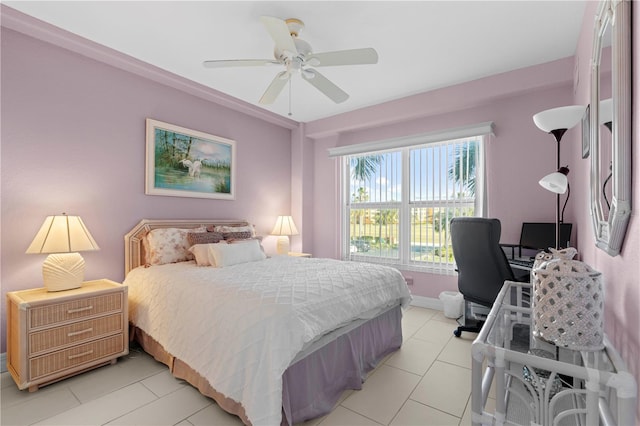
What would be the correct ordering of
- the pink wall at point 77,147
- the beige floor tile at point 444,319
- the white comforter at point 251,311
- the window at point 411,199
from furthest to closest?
1. the window at point 411,199
2. the beige floor tile at point 444,319
3. the pink wall at point 77,147
4. the white comforter at point 251,311

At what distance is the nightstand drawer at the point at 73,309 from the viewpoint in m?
2.01

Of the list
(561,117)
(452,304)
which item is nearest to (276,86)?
(561,117)

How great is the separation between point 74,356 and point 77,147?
1720mm

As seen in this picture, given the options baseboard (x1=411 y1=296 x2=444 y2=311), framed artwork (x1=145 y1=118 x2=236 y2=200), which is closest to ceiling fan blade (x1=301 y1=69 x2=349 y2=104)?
framed artwork (x1=145 y1=118 x2=236 y2=200)

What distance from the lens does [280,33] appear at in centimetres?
185

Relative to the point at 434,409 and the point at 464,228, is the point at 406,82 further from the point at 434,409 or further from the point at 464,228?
the point at 434,409

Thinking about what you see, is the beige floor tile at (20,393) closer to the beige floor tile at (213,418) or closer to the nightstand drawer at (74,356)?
the nightstand drawer at (74,356)

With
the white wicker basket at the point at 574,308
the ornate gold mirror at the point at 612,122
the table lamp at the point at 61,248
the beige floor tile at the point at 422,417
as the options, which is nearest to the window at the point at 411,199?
the beige floor tile at the point at 422,417

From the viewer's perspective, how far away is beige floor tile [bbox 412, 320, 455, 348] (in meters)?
2.87

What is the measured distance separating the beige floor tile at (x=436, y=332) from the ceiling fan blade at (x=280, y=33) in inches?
109

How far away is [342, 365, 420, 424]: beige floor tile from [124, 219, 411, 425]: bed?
0.27 feet

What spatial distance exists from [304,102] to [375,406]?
338cm

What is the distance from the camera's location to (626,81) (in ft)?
2.87

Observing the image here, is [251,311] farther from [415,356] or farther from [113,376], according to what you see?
[415,356]
